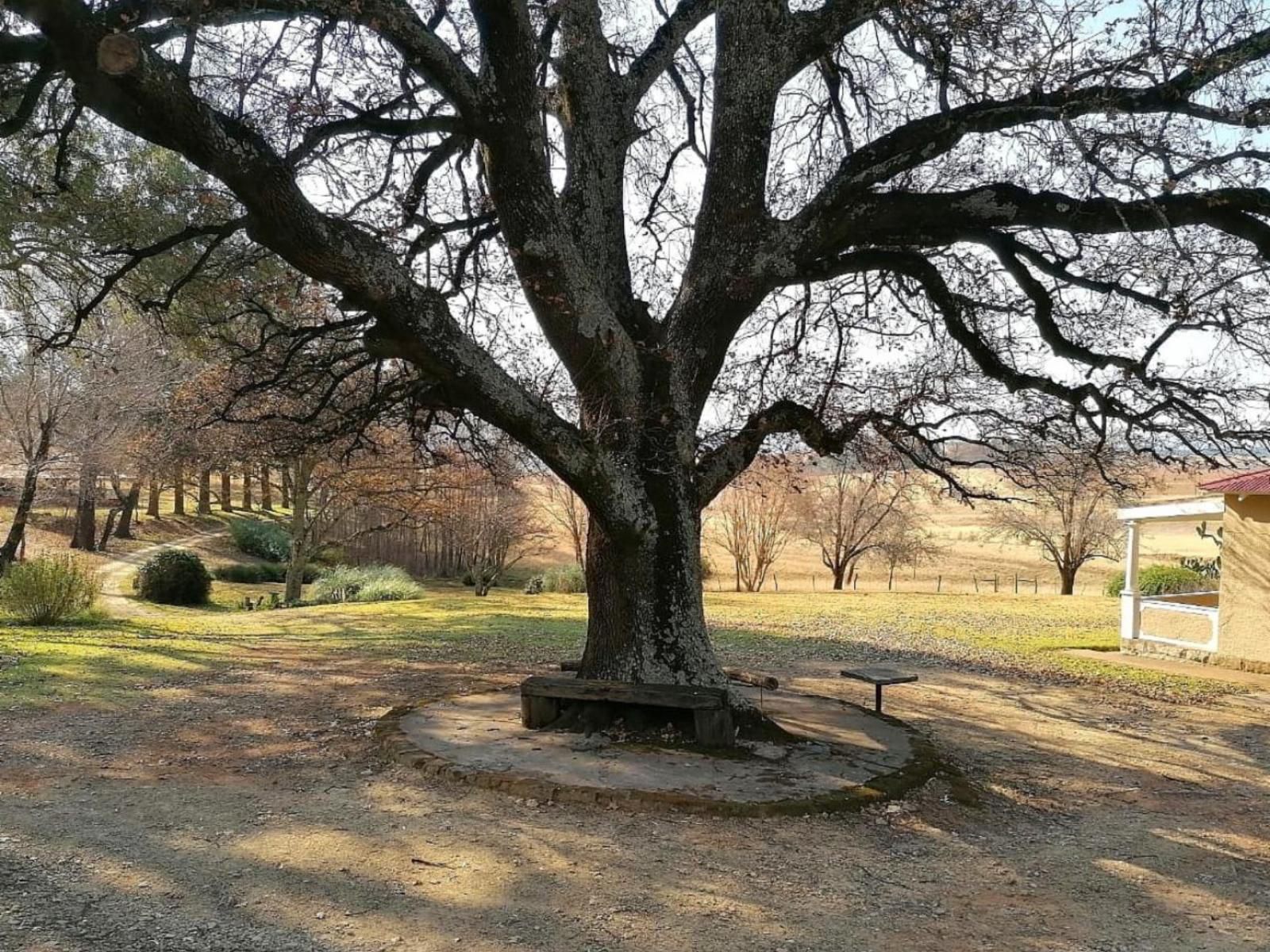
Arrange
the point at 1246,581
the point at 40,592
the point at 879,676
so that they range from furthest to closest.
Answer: the point at 1246,581
the point at 40,592
the point at 879,676

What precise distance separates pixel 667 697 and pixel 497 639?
8.29m

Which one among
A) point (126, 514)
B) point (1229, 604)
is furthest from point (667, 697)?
point (126, 514)

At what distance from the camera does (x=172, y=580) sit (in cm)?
2250

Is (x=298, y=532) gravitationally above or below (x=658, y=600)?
above

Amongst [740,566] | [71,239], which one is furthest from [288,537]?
[71,239]

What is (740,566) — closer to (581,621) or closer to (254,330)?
(581,621)

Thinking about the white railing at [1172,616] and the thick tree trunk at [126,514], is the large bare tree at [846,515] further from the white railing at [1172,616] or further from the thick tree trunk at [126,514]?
the thick tree trunk at [126,514]

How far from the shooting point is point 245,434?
45.1 ft

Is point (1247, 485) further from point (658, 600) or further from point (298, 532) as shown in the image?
point (298, 532)

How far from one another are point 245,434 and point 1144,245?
1184 centimetres

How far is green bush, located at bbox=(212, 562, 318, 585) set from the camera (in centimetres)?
3095

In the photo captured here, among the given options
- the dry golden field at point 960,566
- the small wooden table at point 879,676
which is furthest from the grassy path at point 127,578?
the small wooden table at point 879,676

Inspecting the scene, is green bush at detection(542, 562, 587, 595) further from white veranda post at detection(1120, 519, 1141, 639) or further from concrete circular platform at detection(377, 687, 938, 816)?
concrete circular platform at detection(377, 687, 938, 816)

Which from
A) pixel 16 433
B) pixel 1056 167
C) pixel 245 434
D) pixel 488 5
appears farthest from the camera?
pixel 16 433
